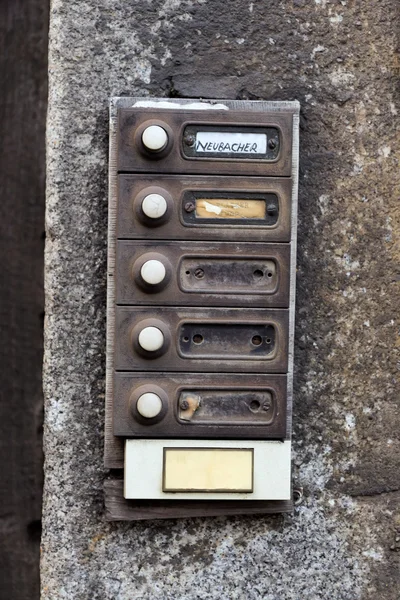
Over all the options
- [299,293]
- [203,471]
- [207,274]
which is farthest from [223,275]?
[203,471]

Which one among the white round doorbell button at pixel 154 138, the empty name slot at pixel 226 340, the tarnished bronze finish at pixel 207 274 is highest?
the white round doorbell button at pixel 154 138

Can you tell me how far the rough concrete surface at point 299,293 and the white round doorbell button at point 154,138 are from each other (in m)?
0.10

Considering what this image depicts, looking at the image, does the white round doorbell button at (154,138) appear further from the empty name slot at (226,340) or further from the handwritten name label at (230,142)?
the empty name slot at (226,340)

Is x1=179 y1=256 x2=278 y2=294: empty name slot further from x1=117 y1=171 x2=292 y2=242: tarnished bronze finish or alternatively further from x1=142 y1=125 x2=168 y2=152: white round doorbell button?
x1=142 y1=125 x2=168 y2=152: white round doorbell button

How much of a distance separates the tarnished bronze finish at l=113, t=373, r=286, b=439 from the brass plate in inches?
1.0

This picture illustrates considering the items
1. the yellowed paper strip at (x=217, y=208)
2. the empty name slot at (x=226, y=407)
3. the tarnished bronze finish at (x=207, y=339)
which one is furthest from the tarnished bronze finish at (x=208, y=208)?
the empty name slot at (x=226, y=407)

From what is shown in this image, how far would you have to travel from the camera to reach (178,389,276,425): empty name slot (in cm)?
109

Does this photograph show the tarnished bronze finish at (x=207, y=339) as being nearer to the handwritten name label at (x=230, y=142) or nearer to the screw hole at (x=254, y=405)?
the screw hole at (x=254, y=405)

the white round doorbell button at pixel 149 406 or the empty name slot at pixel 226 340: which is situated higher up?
the empty name slot at pixel 226 340

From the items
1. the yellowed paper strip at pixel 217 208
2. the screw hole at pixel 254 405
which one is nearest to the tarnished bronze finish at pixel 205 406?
the screw hole at pixel 254 405

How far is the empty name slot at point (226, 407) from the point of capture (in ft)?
3.59

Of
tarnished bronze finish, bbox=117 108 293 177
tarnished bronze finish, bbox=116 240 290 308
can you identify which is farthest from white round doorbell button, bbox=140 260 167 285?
tarnished bronze finish, bbox=117 108 293 177

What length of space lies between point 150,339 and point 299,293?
0.84ft

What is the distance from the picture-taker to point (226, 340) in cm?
110
